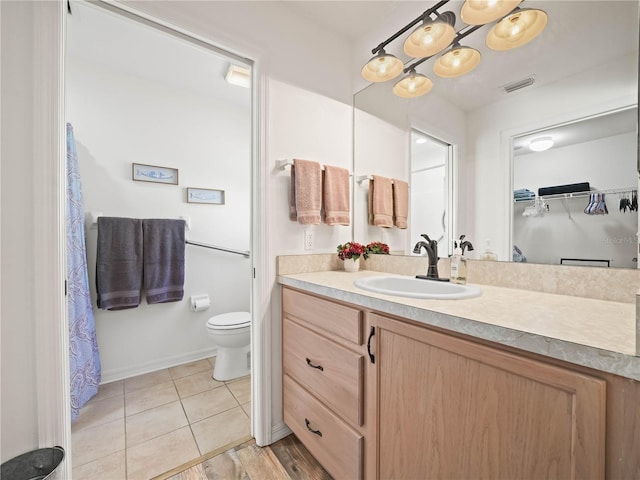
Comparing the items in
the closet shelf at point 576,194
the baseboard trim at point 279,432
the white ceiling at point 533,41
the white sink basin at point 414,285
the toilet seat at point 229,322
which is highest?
the white ceiling at point 533,41

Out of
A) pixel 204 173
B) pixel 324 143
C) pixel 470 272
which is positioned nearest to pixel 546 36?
pixel 470 272

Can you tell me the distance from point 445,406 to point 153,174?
248 centimetres

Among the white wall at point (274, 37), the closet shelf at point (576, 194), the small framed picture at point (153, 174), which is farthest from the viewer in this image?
the small framed picture at point (153, 174)

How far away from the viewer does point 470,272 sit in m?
1.22

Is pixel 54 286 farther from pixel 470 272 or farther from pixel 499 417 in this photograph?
pixel 470 272

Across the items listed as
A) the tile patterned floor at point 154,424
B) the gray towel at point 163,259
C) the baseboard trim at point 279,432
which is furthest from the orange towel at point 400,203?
the gray towel at point 163,259

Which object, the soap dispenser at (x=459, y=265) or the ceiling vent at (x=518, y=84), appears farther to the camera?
the soap dispenser at (x=459, y=265)

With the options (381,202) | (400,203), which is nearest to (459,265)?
(400,203)

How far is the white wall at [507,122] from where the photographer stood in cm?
89

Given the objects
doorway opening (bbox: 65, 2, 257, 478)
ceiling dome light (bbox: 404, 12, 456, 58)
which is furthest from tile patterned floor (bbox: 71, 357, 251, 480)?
ceiling dome light (bbox: 404, 12, 456, 58)

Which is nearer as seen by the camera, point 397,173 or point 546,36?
point 546,36

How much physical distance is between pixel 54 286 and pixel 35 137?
1.78 feet

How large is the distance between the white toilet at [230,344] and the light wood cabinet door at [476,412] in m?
1.37

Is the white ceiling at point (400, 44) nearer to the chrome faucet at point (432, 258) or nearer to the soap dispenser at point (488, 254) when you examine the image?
the soap dispenser at point (488, 254)
